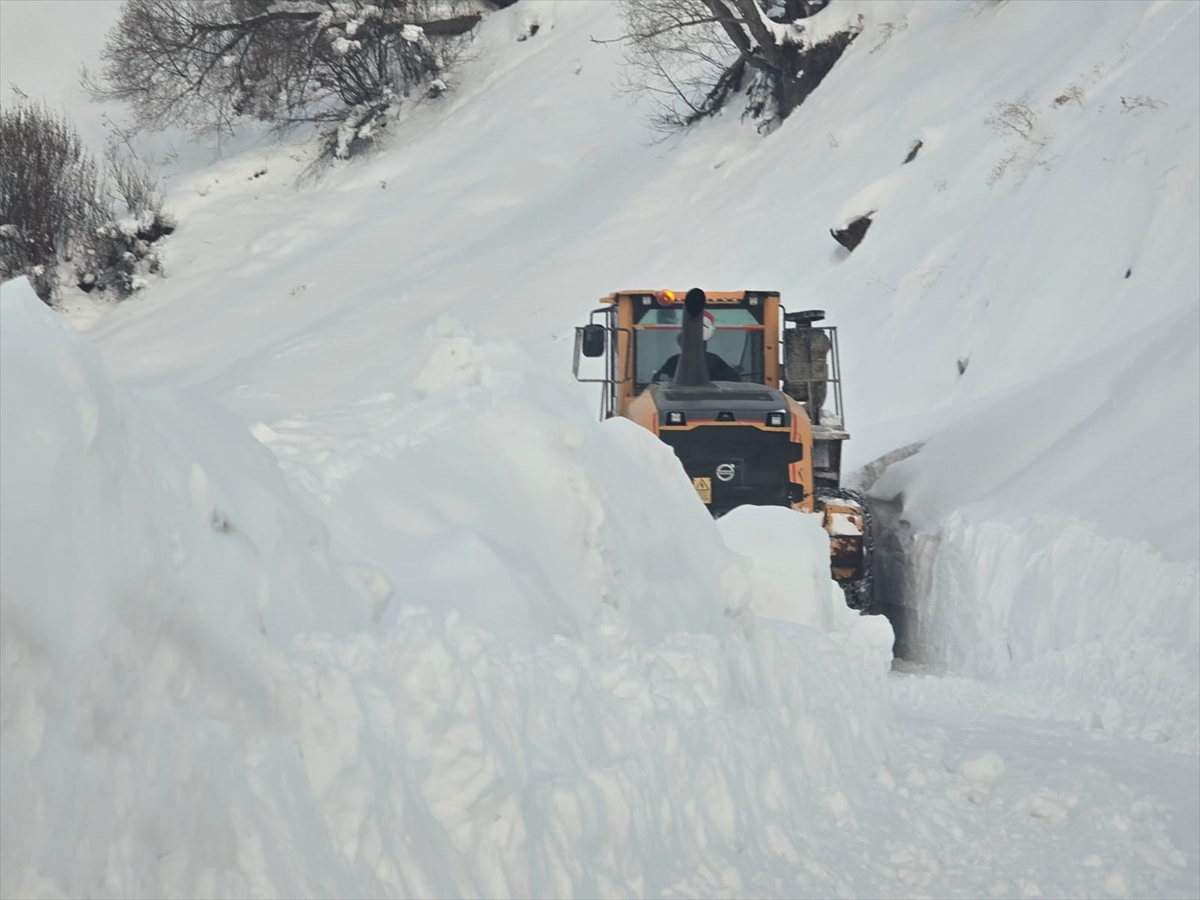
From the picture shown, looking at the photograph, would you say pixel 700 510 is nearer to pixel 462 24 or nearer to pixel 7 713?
pixel 7 713

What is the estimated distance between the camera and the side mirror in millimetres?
10508

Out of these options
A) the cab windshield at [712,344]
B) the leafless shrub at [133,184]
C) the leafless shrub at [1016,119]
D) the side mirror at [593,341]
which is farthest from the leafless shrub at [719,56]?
the side mirror at [593,341]

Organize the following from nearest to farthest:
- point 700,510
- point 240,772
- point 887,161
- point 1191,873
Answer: point 240,772
point 1191,873
point 700,510
point 887,161

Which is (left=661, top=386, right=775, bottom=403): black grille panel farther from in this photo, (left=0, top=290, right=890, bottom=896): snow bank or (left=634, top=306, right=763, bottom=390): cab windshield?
(left=0, top=290, right=890, bottom=896): snow bank

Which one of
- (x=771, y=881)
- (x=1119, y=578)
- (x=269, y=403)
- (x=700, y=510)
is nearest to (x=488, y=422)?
(x=700, y=510)

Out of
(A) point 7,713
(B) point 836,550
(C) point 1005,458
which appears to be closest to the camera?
(A) point 7,713

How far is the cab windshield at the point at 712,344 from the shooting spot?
11.3m

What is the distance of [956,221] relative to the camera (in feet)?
58.0

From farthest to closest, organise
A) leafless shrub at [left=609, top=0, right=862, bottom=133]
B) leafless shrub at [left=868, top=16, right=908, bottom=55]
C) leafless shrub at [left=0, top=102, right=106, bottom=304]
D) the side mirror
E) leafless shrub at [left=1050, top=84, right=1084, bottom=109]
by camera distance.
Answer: leafless shrub at [left=0, top=102, right=106, bottom=304] < leafless shrub at [left=609, top=0, right=862, bottom=133] < leafless shrub at [left=868, top=16, right=908, bottom=55] < leafless shrub at [left=1050, top=84, right=1084, bottom=109] < the side mirror

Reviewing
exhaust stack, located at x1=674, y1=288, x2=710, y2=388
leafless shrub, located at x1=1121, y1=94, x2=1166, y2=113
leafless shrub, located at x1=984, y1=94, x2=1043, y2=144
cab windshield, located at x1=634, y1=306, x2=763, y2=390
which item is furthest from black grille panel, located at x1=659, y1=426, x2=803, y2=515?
leafless shrub, located at x1=984, y1=94, x2=1043, y2=144

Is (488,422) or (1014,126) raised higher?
(1014,126)

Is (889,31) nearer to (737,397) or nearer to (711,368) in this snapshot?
(711,368)

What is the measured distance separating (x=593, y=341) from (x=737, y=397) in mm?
1087

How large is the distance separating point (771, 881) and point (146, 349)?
72.4 ft
